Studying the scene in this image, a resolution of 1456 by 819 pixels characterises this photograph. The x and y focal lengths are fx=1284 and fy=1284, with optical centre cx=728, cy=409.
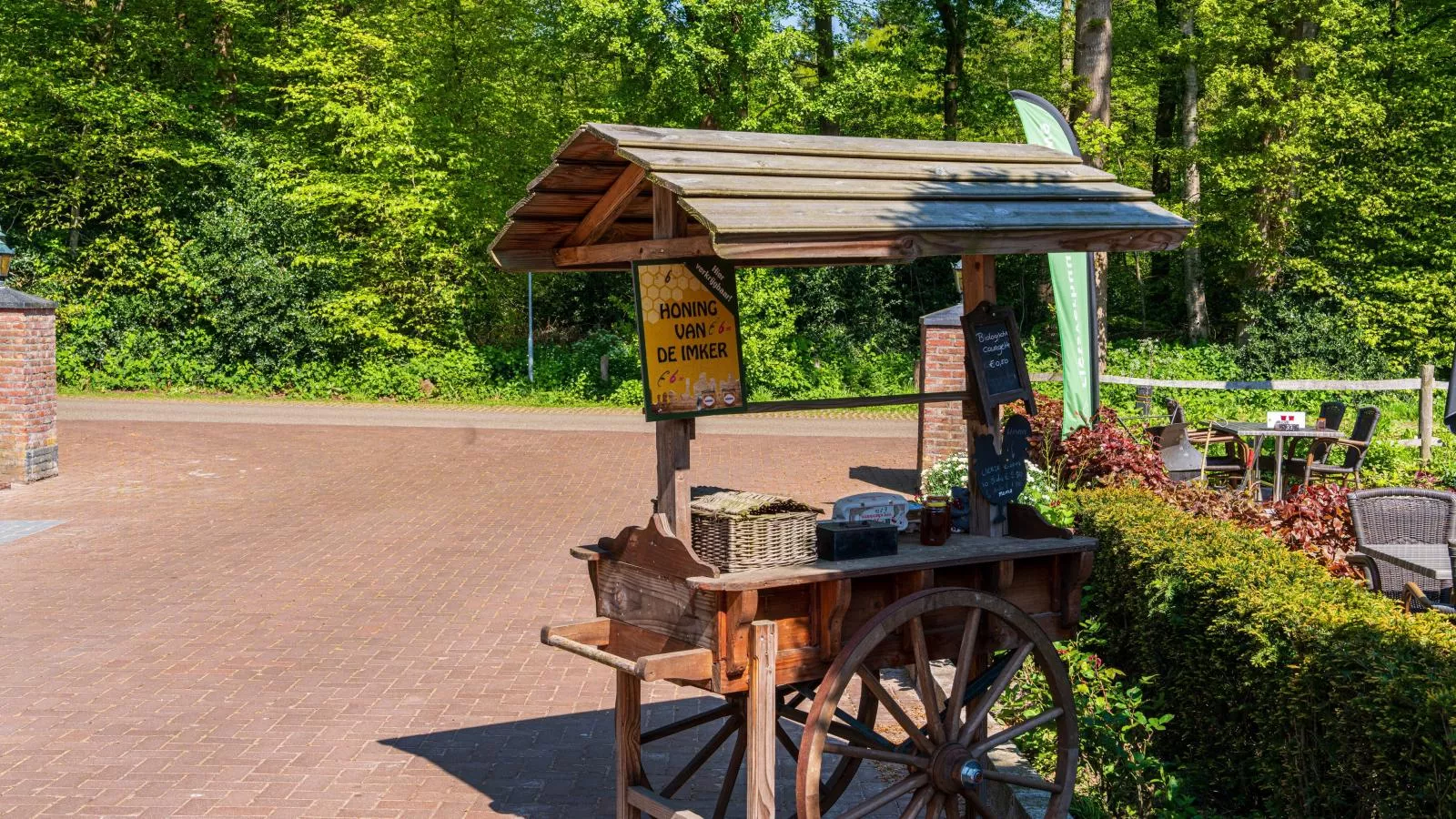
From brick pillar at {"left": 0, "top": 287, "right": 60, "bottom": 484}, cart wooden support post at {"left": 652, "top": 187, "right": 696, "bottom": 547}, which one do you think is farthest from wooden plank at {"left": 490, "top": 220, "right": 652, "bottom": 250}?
brick pillar at {"left": 0, "top": 287, "right": 60, "bottom": 484}

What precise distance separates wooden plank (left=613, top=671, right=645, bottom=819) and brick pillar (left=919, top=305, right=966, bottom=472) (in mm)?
7543

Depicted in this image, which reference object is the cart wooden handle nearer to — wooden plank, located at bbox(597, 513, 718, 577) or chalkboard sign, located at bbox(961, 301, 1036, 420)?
wooden plank, located at bbox(597, 513, 718, 577)

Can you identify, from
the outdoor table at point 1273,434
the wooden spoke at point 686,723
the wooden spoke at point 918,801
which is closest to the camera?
the wooden spoke at point 918,801

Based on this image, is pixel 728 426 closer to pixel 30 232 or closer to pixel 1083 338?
pixel 1083 338

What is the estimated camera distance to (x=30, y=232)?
26000 millimetres

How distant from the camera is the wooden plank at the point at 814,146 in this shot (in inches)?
181

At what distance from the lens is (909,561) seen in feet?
14.9

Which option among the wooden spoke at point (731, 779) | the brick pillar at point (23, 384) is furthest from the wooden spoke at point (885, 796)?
the brick pillar at point (23, 384)

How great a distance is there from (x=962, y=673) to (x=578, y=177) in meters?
2.37

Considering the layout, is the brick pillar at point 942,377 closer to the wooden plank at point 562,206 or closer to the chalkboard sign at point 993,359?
the chalkboard sign at point 993,359

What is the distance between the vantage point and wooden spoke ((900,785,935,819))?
448 centimetres

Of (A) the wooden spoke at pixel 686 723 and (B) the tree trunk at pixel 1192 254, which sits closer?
(A) the wooden spoke at pixel 686 723

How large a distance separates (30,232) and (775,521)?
26.2 metres

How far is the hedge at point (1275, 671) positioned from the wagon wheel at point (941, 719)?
2.13 ft
